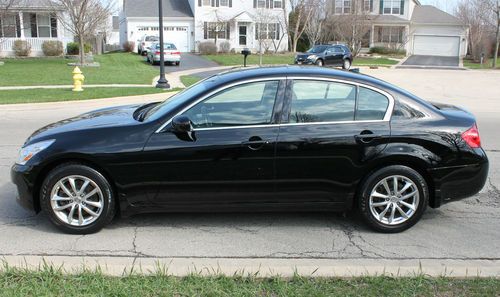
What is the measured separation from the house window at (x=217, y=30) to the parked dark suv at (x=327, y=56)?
1756 cm

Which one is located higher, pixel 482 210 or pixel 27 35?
pixel 27 35

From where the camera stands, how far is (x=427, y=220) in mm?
5281

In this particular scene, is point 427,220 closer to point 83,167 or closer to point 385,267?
point 385,267

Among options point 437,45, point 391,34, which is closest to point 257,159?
point 391,34

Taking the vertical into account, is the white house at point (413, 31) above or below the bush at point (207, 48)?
above

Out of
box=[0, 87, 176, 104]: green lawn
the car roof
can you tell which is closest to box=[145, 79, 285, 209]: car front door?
the car roof

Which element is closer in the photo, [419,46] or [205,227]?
[205,227]

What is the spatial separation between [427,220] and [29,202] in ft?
12.9

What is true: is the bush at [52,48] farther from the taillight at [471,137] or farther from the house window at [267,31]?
the taillight at [471,137]

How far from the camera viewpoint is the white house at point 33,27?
3416 cm

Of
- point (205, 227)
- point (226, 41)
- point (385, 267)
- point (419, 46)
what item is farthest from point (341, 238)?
point (419, 46)

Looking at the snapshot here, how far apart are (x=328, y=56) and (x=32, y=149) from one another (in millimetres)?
30898

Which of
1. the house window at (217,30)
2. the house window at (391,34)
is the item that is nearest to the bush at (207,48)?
the house window at (217,30)

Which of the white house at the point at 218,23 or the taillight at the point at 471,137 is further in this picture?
the white house at the point at 218,23
